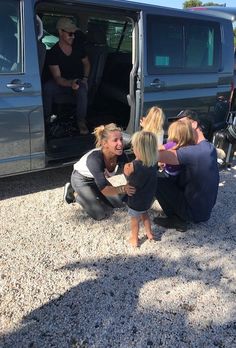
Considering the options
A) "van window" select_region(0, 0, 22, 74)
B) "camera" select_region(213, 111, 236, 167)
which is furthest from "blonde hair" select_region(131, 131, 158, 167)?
"camera" select_region(213, 111, 236, 167)

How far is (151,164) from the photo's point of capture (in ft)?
10.3

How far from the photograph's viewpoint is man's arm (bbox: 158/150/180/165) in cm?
351

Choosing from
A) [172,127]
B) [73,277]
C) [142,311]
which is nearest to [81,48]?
[172,127]

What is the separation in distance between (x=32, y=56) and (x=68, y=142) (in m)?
1.13

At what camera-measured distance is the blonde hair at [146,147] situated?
3088mm

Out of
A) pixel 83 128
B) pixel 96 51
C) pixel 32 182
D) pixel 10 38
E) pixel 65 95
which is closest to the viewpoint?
pixel 10 38

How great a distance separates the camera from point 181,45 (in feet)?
15.5

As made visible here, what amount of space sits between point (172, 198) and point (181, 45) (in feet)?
6.72

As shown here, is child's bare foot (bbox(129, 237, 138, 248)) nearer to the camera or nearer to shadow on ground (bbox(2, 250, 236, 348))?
shadow on ground (bbox(2, 250, 236, 348))

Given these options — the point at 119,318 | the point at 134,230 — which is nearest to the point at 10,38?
the point at 134,230

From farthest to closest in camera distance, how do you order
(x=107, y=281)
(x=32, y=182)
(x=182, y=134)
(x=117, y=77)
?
(x=117, y=77), (x=32, y=182), (x=182, y=134), (x=107, y=281)

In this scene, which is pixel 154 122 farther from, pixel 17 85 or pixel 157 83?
pixel 17 85

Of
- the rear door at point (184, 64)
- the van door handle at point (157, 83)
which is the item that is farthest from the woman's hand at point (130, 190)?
the van door handle at point (157, 83)

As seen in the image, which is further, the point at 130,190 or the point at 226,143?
the point at 226,143
